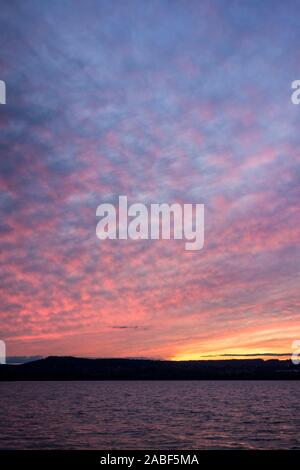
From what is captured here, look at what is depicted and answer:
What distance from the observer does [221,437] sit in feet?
171

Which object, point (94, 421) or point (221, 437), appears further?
point (94, 421)
